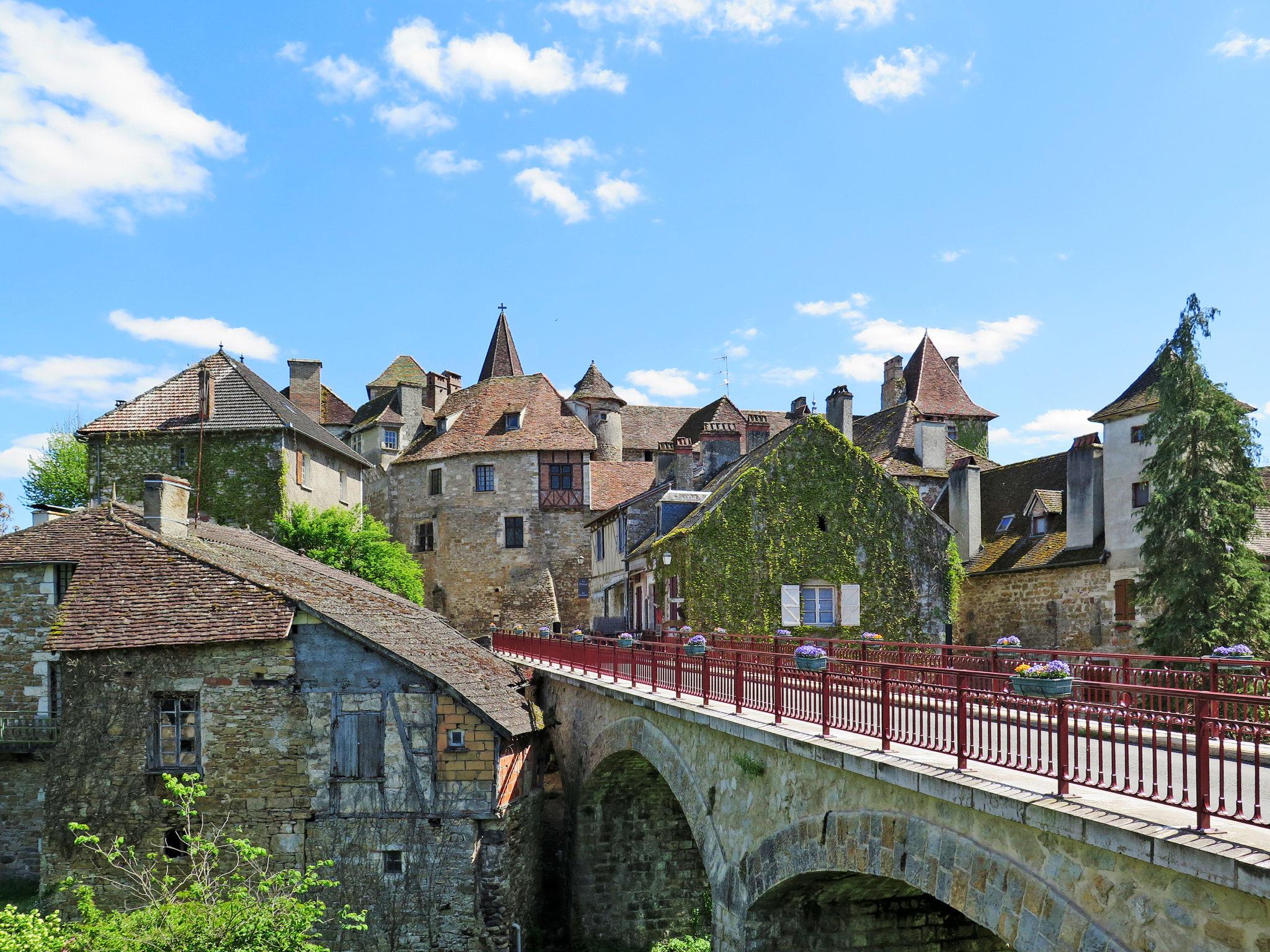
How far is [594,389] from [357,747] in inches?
1297

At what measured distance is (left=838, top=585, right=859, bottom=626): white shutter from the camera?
25141mm

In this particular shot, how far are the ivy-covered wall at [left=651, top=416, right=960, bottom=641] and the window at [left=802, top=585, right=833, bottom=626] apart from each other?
24cm

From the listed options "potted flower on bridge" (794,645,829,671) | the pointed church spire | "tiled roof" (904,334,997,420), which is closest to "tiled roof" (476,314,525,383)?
the pointed church spire

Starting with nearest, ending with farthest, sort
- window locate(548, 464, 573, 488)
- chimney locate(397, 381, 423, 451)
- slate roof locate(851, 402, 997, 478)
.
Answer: slate roof locate(851, 402, 997, 478), window locate(548, 464, 573, 488), chimney locate(397, 381, 423, 451)

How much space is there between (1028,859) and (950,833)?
81 centimetres

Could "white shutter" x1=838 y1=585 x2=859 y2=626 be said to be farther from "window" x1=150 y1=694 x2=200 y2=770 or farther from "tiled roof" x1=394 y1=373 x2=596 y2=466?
"tiled roof" x1=394 y1=373 x2=596 y2=466

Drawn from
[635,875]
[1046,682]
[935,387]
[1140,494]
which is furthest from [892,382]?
[1046,682]

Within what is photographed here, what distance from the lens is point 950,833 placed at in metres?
7.12

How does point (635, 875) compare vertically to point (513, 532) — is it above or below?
below

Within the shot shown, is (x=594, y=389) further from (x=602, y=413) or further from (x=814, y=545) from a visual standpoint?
(x=814, y=545)

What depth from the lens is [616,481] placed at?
43938 millimetres

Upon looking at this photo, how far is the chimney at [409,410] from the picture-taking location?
47.1 meters

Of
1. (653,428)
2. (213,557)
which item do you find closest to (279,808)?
(213,557)

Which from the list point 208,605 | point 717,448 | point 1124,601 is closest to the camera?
point 208,605
